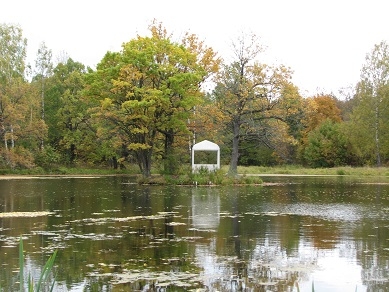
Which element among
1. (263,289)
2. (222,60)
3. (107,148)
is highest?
(222,60)

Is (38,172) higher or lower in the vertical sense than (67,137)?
lower

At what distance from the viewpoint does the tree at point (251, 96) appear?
42.4 meters

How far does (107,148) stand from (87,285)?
170 feet

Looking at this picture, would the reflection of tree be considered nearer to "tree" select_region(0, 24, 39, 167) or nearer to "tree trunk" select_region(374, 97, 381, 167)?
"tree" select_region(0, 24, 39, 167)

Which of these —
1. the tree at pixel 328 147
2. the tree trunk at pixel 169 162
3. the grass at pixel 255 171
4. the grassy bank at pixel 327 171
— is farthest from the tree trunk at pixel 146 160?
the tree at pixel 328 147

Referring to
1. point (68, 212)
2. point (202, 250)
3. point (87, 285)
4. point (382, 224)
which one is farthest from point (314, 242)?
point (68, 212)

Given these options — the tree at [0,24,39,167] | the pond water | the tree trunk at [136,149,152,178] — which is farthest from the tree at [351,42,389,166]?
the pond water

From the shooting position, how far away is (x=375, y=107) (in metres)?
63.4

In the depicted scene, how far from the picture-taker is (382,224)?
1702 cm

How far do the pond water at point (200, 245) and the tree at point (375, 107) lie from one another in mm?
41034

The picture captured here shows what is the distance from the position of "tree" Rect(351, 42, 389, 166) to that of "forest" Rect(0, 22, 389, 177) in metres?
0.11

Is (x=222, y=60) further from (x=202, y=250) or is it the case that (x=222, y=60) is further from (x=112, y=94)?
(x=202, y=250)

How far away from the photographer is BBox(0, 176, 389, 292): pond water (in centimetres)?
958

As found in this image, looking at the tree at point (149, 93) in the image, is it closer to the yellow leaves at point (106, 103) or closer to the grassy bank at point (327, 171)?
the yellow leaves at point (106, 103)
